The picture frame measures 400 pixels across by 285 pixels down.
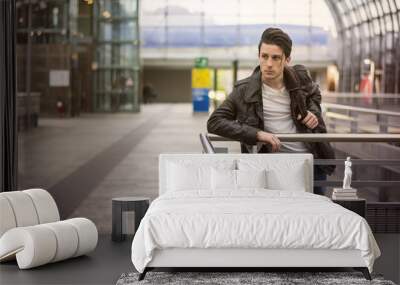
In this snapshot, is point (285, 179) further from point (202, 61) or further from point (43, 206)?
point (202, 61)

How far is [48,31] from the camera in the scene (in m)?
32.6

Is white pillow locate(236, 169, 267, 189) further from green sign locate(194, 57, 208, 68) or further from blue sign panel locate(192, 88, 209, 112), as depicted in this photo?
blue sign panel locate(192, 88, 209, 112)

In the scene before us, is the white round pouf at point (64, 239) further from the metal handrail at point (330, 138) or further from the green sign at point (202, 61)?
the green sign at point (202, 61)

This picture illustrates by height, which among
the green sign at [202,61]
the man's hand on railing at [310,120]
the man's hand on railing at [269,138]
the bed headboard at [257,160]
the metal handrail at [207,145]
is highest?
the green sign at [202,61]

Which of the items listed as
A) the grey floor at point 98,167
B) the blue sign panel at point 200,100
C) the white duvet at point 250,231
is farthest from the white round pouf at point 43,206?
the blue sign panel at point 200,100

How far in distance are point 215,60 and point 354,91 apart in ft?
10.9

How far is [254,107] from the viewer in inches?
294

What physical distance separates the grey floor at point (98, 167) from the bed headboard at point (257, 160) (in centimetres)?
80

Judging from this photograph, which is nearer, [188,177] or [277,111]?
[277,111]

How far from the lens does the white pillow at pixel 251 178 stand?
812 centimetres

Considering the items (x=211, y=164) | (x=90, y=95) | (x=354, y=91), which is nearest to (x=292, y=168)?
(x=211, y=164)

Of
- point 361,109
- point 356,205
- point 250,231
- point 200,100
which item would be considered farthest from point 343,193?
point 200,100

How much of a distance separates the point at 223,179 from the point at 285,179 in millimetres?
516

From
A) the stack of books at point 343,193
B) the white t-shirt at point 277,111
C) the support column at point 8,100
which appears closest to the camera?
the white t-shirt at point 277,111
